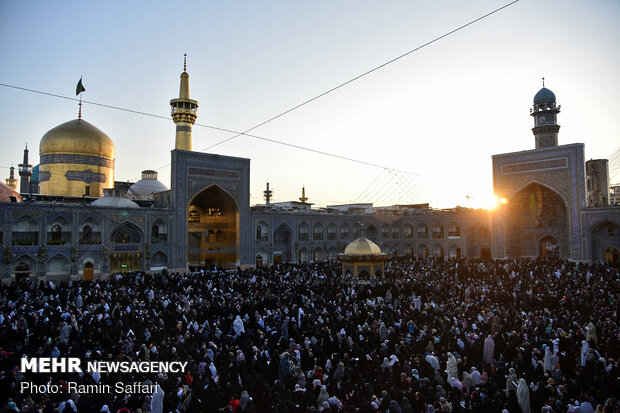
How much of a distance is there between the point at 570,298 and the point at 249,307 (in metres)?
9.95

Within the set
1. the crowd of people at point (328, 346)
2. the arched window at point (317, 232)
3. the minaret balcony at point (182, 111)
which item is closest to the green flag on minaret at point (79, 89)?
the minaret balcony at point (182, 111)

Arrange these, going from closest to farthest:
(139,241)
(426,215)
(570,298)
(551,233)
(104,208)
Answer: (570,298), (104,208), (139,241), (551,233), (426,215)

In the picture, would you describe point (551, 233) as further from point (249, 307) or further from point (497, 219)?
point (249, 307)

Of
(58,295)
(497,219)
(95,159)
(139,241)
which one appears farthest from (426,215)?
(58,295)

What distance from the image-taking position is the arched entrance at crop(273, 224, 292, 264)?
3061cm

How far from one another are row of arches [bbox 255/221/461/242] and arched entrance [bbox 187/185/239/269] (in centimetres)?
203

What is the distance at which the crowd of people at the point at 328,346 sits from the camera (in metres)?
6.23

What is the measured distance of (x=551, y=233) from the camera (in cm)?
2895

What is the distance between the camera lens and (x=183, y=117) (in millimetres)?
28781

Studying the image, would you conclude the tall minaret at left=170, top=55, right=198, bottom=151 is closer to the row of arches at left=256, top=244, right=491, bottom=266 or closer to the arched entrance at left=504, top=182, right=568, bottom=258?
the row of arches at left=256, top=244, right=491, bottom=266

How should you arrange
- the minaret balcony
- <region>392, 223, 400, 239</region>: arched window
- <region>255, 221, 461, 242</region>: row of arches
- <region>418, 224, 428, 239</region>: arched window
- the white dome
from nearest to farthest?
1. the minaret balcony
2. <region>255, 221, 461, 242</region>: row of arches
3. the white dome
4. <region>418, 224, 428, 239</region>: arched window
5. <region>392, 223, 400, 239</region>: arched window

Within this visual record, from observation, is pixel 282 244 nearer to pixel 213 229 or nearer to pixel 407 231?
pixel 213 229

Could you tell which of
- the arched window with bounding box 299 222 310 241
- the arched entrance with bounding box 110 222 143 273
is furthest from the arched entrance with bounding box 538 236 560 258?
the arched entrance with bounding box 110 222 143 273

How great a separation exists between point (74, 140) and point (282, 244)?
15.3 meters
